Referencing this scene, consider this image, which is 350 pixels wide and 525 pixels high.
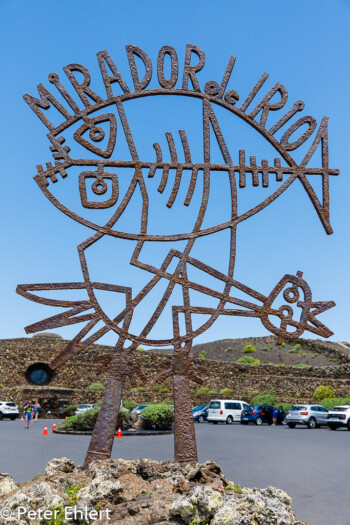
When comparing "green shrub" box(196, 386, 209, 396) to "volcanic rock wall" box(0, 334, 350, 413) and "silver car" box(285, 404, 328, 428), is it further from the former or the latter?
"silver car" box(285, 404, 328, 428)

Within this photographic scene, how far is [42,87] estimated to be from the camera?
7.64 m

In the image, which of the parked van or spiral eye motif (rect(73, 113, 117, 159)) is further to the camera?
the parked van

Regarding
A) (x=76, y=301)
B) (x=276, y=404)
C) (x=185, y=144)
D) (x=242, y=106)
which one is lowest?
(x=276, y=404)

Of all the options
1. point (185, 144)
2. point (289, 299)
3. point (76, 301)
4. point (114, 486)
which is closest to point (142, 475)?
point (114, 486)

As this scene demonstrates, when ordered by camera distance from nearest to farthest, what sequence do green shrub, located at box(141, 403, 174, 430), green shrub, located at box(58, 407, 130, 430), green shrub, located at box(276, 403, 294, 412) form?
green shrub, located at box(58, 407, 130, 430), green shrub, located at box(141, 403, 174, 430), green shrub, located at box(276, 403, 294, 412)

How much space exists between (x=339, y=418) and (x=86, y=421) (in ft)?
34.7

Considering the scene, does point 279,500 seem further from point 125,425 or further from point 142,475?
point 125,425

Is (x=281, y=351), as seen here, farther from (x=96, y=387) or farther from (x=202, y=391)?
(x=96, y=387)

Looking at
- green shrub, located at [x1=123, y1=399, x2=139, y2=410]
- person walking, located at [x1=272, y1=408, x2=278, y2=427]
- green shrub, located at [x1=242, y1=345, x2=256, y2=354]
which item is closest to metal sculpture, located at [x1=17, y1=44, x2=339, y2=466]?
person walking, located at [x1=272, y1=408, x2=278, y2=427]

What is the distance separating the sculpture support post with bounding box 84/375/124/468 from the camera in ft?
21.9

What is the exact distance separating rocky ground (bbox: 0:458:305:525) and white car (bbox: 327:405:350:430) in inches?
705

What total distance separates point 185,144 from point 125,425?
15.7m

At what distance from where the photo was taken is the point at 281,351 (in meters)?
52.6

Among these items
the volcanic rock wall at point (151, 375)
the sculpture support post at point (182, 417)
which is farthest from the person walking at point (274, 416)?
the sculpture support post at point (182, 417)
